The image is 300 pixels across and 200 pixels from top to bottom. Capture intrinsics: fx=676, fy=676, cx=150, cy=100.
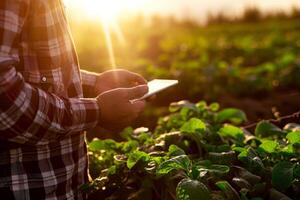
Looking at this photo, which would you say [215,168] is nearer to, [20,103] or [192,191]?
[192,191]

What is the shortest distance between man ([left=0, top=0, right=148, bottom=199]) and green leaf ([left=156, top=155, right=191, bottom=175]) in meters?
0.25

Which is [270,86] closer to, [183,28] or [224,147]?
[224,147]

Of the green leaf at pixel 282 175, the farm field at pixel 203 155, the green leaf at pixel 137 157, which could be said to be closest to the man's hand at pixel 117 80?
the farm field at pixel 203 155

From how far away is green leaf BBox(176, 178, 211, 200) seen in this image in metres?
2.40

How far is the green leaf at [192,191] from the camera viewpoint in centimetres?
240

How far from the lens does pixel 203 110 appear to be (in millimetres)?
3977

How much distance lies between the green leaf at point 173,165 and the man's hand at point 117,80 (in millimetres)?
700

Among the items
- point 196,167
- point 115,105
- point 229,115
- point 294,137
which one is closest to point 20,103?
point 115,105

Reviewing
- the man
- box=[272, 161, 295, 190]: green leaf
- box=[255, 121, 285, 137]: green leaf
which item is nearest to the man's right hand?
the man

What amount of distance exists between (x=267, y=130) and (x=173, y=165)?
47.7 inches

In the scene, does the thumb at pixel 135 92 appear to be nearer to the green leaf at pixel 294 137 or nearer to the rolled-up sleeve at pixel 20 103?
the rolled-up sleeve at pixel 20 103

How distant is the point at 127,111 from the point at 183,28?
1717 centimetres

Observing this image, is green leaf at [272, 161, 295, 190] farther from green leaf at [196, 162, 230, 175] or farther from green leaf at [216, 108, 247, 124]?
green leaf at [216, 108, 247, 124]

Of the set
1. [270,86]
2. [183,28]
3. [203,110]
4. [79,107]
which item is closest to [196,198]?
[79,107]
